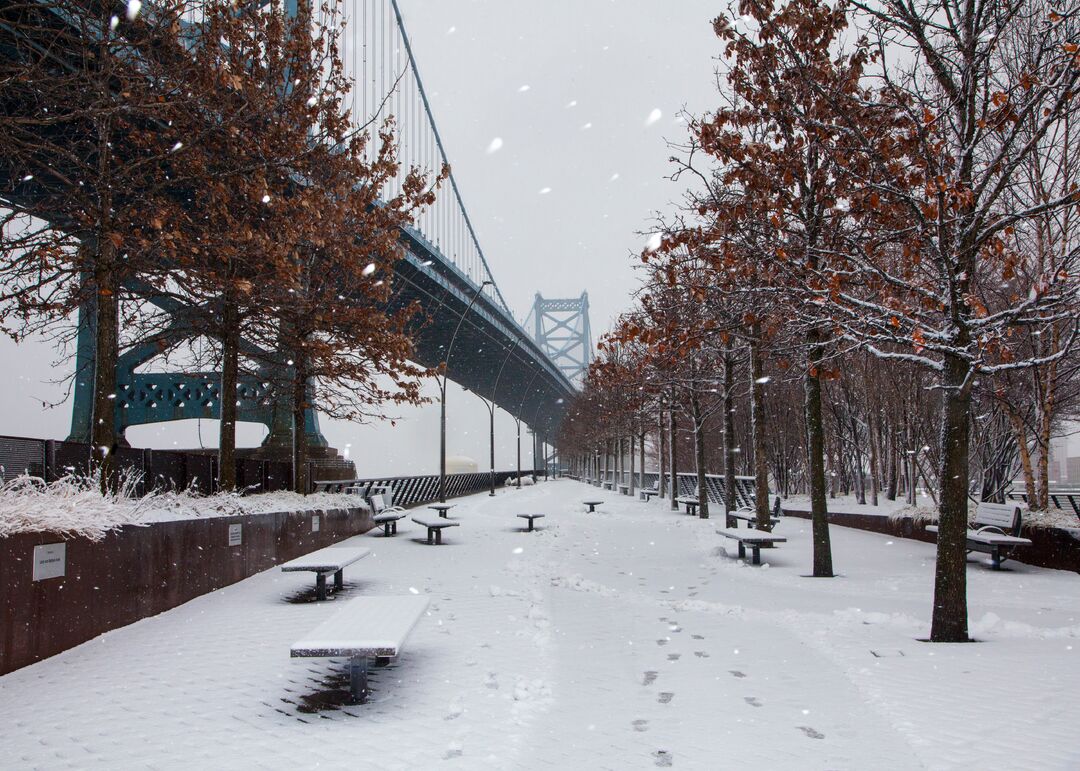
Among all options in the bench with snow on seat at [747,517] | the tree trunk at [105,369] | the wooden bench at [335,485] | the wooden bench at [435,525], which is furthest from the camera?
the wooden bench at [335,485]

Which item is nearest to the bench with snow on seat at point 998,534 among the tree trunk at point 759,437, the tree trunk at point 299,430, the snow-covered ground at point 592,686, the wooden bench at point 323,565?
the snow-covered ground at point 592,686

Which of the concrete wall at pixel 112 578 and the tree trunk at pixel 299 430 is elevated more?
the tree trunk at pixel 299 430

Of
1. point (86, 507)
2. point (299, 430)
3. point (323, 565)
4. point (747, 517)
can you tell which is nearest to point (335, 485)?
point (299, 430)

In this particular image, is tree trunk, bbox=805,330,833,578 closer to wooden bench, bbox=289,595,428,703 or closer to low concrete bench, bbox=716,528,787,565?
low concrete bench, bbox=716,528,787,565

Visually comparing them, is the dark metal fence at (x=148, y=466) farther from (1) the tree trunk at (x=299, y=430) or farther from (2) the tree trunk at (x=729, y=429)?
(2) the tree trunk at (x=729, y=429)

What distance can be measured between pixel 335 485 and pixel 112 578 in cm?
1330

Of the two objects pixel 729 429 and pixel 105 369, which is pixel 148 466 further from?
pixel 729 429

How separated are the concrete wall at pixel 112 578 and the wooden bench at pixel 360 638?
7.05ft

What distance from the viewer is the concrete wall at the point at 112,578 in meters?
5.16

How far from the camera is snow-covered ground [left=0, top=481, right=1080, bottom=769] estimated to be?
3705 millimetres

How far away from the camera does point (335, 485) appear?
64.2ft

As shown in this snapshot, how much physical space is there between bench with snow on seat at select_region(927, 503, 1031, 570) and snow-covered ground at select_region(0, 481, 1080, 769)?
944 mm

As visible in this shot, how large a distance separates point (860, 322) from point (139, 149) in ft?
32.0

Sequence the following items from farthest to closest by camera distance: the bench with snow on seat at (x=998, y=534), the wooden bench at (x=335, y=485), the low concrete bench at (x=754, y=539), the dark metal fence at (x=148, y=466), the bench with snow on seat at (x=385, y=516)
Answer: the wooden bench at (x=335, y=485) < the bench with snow on seat at (x=385, y=516) < the low concrete bench at (x=754, y=539) < the bench with snow on seat at (x=998, y=534) < the dark metal fence at (x=148, y=466)
